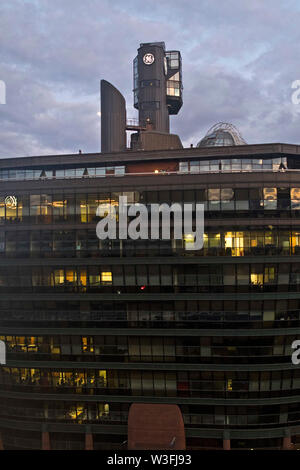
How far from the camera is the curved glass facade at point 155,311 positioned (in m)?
35.6

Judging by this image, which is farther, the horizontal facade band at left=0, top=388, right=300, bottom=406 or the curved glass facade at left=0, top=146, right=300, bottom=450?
the horizontal facade band at left=0, top=388, right=300, bottom=406

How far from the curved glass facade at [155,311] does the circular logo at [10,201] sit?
11 cm

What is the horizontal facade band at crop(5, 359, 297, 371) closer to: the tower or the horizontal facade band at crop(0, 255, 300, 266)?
the horizontal facade band at crop(0, 255, 300, 266)

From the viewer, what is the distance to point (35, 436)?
38.7 metres

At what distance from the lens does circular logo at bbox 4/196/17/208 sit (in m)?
38.8

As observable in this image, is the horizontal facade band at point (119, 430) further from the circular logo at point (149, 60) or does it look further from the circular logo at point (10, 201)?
the circular logo at point (149, 60)

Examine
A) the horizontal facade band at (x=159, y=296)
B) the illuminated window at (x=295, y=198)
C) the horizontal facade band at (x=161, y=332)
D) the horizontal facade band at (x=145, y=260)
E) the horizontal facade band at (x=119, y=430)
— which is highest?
the illuminated window at (x=295, y=198)

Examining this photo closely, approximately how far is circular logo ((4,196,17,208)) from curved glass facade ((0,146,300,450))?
0.37 feet

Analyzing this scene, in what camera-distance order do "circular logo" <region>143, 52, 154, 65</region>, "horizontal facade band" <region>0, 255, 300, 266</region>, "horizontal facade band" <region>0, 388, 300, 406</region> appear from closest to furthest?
"horizontal facade band" <region>0, 255, 300, 266</region> → "horizontal facade band" <region>0, 388, 300, 406</region> → "circular logo" <region>143, 52, 154, 65</region>

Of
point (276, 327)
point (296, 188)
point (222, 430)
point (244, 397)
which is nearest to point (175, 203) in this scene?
point (296, 188)

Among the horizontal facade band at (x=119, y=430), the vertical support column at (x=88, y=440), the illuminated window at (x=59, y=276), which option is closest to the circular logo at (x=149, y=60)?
the illuminated window at (x=59, y=276)

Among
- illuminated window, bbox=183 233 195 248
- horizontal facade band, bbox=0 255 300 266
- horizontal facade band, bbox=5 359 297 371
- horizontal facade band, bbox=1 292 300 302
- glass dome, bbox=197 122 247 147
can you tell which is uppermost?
glass dome, bbox=197 122 247 147

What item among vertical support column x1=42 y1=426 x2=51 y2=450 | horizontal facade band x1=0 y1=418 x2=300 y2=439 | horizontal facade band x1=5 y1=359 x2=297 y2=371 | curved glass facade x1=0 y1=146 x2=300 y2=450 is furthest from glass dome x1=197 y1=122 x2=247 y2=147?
vertical support column x1=42 y1=426 x2=51 y2=450
